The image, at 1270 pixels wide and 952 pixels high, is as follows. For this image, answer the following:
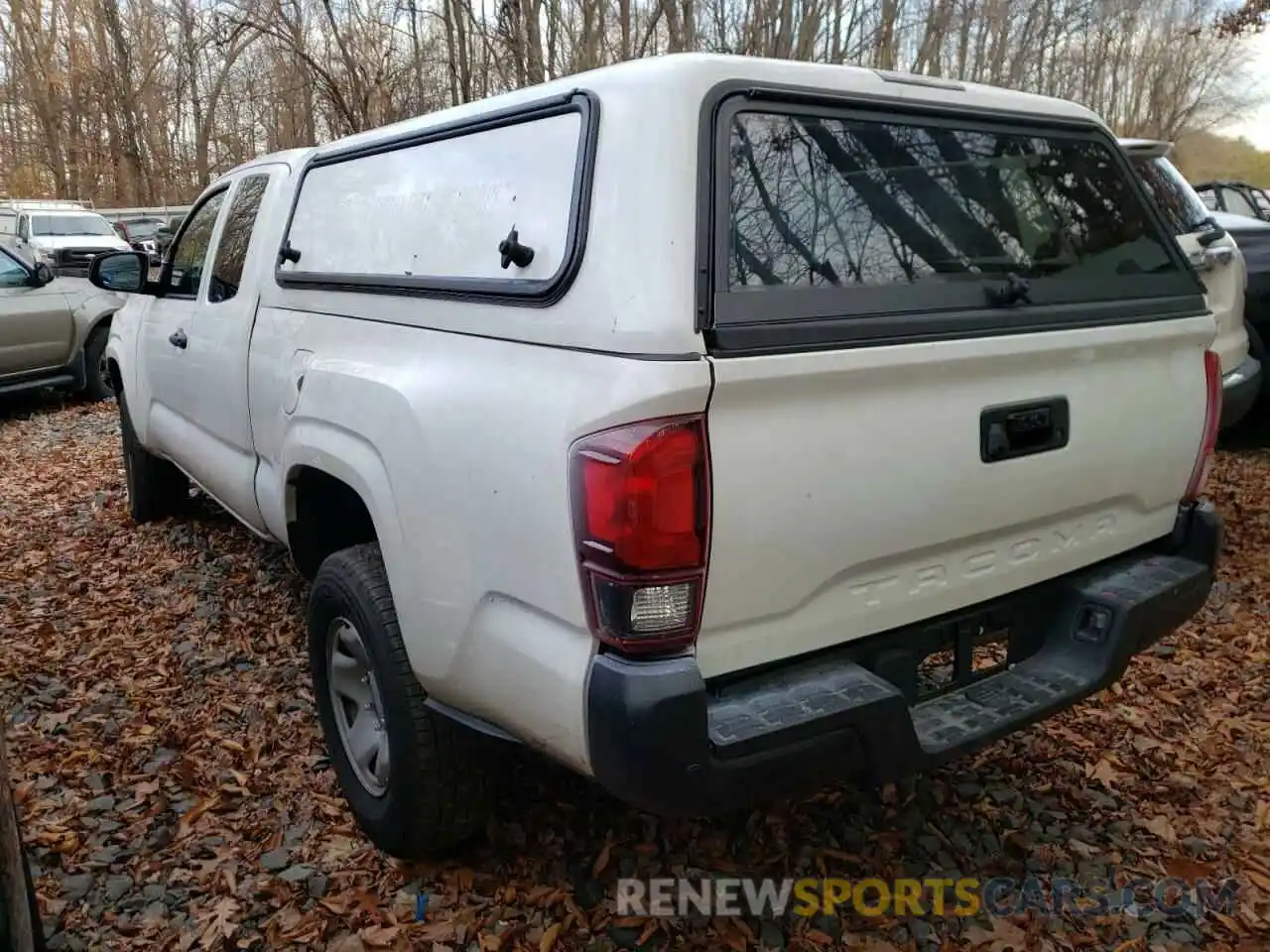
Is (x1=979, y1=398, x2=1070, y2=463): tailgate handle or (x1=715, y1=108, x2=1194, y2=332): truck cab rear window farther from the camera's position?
(x1=979, y1=398, x2=1070, y2=463): tailgate handle

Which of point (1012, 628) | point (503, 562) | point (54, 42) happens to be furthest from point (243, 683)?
point (54, 42)

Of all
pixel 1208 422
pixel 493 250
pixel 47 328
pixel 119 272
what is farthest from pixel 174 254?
pixel 47 328

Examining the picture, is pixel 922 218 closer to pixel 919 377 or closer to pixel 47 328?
pixel 919 377

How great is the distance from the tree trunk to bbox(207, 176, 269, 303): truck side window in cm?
220

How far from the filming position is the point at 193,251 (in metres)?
4.67

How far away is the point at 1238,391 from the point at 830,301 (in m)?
4.31

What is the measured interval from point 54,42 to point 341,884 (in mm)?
43837

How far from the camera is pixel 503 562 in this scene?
2.14m

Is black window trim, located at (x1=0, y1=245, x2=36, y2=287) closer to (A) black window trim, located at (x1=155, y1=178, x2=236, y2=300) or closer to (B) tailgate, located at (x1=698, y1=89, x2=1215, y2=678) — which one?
(A) black window trim, located at (x1=155, y1=178, x2=236, y2=300)

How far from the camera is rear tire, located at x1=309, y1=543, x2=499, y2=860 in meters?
2.50

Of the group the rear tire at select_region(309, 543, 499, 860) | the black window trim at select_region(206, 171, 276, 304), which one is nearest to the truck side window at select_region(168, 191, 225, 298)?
the black window trim at select_region(206, 171, 276, 304)

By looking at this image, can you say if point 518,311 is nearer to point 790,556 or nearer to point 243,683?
point 790,556

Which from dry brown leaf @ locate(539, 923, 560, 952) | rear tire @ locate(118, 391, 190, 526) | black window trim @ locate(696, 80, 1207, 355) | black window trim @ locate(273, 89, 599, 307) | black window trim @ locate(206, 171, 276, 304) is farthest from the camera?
rear tire @ locate(118, 391, 190, 526)

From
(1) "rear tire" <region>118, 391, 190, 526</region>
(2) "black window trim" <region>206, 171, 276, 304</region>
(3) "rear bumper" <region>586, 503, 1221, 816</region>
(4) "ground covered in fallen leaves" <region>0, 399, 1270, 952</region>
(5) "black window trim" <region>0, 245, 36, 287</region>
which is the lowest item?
(4) "ground covered in fallen leaves" <region>0, 399, 1270, 952</region>
